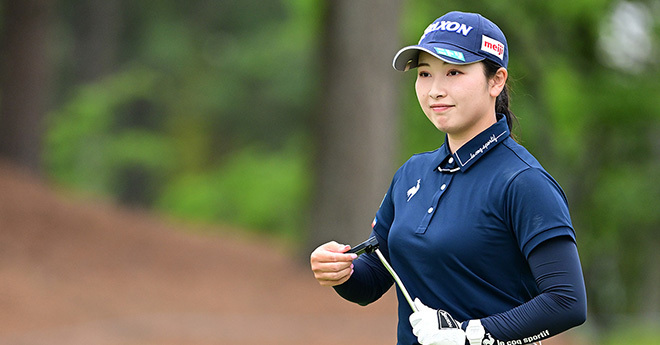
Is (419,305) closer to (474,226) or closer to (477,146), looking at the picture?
(474,226)

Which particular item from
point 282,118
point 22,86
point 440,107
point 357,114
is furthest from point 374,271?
point 282,118

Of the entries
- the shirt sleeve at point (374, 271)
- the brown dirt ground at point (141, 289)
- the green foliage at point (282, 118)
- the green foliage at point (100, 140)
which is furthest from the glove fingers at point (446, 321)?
the green foliage at point (100, 140)

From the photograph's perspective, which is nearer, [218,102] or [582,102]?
[582,102]

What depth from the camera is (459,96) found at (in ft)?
9.20

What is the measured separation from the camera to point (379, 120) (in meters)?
13.2

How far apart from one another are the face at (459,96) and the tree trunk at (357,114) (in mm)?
10228

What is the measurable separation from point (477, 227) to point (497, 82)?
48 cm

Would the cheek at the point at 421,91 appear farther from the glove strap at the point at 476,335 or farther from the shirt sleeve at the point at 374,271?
the glove strap at the point at 476,335

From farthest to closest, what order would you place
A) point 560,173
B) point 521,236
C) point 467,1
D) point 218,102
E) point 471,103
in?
point 218,102, point 560,173, point 467,1, point 471,103, point 521,236

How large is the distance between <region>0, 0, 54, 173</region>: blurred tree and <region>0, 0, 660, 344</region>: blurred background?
0.09 ft

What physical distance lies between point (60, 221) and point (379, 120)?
4982mm

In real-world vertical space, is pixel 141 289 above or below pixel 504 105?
above

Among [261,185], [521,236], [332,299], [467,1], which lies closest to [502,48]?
[521,236]

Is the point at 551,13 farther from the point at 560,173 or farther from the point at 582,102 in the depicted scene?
the point at 560,173
